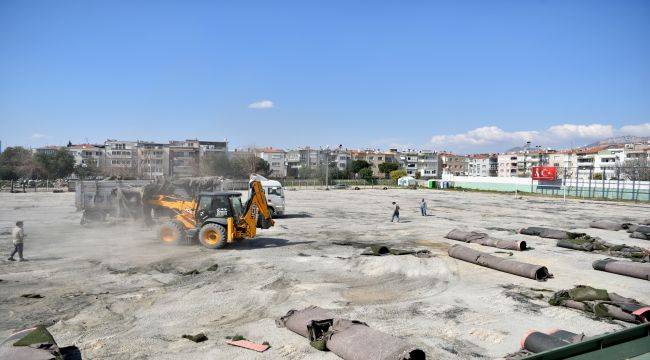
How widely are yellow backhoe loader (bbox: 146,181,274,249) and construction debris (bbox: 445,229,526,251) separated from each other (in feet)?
30.6

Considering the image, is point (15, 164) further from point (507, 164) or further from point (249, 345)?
point (507, 164)

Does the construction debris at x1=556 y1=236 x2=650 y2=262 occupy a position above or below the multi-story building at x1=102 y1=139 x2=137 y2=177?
below

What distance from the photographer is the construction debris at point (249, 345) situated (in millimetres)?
8328

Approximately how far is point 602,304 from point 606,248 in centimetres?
1073

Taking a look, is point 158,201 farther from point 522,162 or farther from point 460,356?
point 522,162

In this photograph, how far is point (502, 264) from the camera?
15.0 meters

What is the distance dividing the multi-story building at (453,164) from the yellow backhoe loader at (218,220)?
162560mm

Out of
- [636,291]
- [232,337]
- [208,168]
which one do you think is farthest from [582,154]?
[232,337]

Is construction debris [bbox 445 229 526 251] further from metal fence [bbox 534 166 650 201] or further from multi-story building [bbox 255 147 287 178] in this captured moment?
multi-story building [bbox 255 147 287 178]

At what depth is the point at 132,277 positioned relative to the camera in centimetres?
1348

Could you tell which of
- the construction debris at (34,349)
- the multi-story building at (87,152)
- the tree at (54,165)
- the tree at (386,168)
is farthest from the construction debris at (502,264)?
the multi-story building at (87,152)

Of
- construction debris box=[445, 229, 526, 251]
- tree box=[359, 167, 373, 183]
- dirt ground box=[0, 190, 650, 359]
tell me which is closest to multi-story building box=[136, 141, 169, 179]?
tree box=[359, 167, 373, 183]

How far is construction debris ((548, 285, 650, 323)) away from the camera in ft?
32.9

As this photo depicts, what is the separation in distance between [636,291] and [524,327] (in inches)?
227
